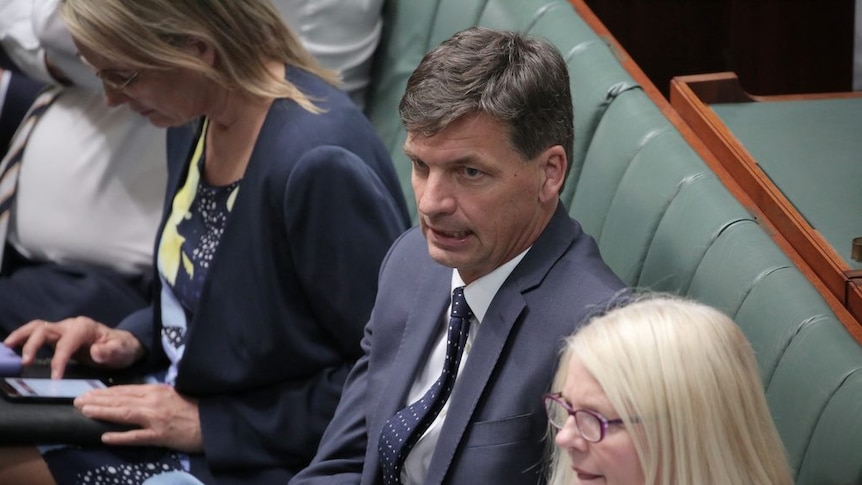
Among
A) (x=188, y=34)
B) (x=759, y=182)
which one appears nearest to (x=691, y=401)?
(x=759, y=182)

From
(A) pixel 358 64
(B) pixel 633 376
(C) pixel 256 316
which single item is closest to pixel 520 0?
(A) pixel 358 64

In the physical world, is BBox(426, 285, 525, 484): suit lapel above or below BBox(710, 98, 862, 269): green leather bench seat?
below

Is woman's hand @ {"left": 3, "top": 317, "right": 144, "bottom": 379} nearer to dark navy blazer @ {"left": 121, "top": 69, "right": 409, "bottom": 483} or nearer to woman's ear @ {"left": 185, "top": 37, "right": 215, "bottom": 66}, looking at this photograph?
dark navy blazer @ {"left": 121, "top": 69, "right": 409, "bottom": 483}

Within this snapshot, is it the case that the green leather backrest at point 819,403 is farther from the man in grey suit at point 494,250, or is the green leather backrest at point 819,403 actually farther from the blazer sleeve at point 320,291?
the blazer sleeve at point 320,291

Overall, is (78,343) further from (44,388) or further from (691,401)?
(691,401)

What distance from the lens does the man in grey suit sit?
153 cm

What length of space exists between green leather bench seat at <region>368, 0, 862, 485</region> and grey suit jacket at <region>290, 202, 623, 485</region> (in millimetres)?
164

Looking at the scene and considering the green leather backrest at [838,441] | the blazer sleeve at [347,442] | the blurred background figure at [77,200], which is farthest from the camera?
the blurred background figure at [77,200]

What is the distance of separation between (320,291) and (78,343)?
1.80 ft

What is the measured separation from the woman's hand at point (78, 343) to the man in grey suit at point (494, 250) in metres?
0.80

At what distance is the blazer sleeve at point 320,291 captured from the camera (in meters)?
1.96

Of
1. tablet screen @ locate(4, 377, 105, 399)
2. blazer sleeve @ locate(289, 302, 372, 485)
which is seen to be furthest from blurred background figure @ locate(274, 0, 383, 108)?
blazer sleeve @ locate(289, 302, 372, 485)

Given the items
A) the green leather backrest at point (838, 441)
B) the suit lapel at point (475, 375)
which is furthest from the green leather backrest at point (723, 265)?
the suit lapel at point (475, 375)

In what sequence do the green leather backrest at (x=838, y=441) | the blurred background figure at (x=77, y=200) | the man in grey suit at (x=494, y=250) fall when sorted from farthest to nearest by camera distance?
the blurred background figure at (x=77, y=200) < the man in grey suit at (x=494, y=250) < the green leather backrest at (x=838, y=441)
